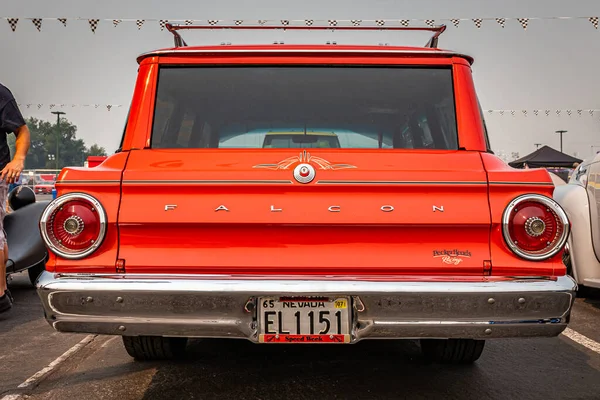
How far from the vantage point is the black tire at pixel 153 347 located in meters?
3.46

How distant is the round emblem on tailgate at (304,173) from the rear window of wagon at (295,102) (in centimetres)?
47

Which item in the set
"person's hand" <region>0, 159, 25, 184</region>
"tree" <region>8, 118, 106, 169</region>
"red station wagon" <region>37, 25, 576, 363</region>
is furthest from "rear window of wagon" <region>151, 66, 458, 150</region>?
"tree" <region>8, 118, 106, 169</region>

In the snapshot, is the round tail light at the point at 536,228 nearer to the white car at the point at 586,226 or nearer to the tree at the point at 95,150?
the white car at the point at 586,226

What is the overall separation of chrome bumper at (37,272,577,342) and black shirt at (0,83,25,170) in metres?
2.56

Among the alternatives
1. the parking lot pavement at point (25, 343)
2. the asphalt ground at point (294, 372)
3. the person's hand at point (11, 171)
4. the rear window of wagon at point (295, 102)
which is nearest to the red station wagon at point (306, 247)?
the rear window of wagon at point (295, 102)

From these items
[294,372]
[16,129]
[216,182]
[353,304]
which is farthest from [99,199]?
[16,129]

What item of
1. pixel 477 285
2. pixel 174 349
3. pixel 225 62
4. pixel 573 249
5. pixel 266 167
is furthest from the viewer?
pixel 573 249

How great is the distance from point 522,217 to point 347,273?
0.81 metres

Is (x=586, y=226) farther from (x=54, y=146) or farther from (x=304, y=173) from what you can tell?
(x=54, y=146)

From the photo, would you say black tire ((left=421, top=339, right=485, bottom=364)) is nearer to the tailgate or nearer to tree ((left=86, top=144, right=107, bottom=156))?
the tailgate

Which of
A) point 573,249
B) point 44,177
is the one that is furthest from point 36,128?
point 573,249

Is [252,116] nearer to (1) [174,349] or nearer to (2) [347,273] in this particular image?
(2) [347,273]

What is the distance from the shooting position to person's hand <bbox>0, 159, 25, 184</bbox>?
425 centimetres

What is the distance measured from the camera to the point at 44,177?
56062mm
